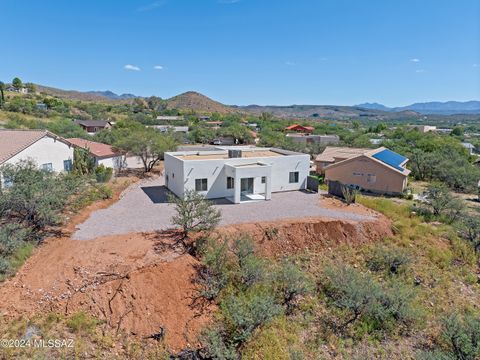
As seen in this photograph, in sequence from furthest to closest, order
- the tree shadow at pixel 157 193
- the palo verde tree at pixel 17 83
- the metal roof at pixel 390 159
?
1. the palo verde tree at pixel 17 83
2. the metal roof at pixel 390 159
3. the tree shadow at pixel 157 193

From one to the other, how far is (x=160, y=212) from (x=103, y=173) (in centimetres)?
1107

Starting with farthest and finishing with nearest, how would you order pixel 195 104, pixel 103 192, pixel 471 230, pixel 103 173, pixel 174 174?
pixel 195 104, pixel 103 173, pixel 174 174, pixel 103 192, pixel 471 230

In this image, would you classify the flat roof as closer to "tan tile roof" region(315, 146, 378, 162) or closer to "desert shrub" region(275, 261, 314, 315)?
"tan tile roof" region(315, 146, 378, 162)

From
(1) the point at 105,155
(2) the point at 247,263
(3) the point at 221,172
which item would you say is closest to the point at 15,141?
(1) the point at 105,155

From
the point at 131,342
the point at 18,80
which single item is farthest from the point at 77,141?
the point at 18,80

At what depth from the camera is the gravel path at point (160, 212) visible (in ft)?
59.9

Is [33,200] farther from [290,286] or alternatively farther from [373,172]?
[373,172]

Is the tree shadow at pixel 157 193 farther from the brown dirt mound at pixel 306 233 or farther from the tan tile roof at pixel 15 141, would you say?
the tan tile roof at pixel 15 141

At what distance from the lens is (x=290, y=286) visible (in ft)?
48.2

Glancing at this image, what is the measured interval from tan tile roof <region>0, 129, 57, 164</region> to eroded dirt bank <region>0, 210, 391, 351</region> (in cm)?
1159

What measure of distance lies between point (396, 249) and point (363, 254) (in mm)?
2121

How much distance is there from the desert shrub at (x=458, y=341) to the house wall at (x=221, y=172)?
1582 centimetres

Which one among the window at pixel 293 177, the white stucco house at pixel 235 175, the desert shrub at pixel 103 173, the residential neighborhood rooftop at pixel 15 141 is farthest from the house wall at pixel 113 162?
the window at pixel 293 177

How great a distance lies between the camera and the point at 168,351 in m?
11.8
